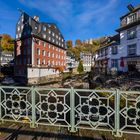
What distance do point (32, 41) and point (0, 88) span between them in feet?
→ 137

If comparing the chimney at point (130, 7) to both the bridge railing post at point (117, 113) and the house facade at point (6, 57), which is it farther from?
the house facade at point (6, 57)

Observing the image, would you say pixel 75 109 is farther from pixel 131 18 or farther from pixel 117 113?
pixel 131 18

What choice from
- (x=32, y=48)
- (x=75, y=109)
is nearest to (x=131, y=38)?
(x=32, y=48)

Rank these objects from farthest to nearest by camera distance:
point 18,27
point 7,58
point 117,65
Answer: point 7,58 < point 18,27 < point 117,65

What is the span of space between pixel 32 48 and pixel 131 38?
26112mm

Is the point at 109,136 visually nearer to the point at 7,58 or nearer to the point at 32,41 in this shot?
the point at 32,41

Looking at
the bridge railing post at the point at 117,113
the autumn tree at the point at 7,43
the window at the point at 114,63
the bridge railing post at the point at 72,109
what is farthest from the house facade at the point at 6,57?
the bridge railing post at the point at 117,113

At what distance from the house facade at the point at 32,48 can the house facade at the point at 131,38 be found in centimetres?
2177

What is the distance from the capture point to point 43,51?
5112 centimetres

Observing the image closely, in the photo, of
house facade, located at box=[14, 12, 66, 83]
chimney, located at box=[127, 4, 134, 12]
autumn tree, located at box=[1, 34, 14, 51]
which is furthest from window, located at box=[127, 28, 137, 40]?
autumn tree, located at box=[1, 34, 14, 51]

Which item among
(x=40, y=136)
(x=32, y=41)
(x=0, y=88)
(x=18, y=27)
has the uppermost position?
(x=18, y=27)

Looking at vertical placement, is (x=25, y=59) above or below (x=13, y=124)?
above

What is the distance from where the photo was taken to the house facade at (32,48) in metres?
44.4

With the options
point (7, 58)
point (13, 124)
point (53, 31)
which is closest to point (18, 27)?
point (53, 31)
